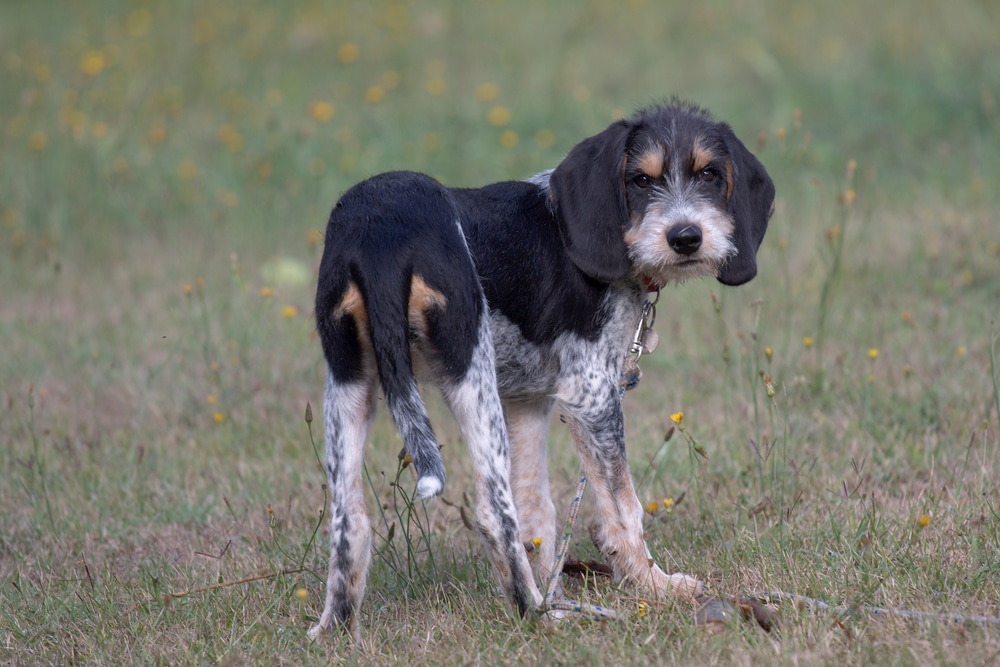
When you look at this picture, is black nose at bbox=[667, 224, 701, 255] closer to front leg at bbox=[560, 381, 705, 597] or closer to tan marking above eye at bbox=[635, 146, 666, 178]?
tan marking above eye at bbox=[635, 146, 666, 178]

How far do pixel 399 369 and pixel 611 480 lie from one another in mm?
977

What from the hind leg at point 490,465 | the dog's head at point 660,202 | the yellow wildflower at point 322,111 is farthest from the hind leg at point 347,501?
the yellow wildflower at point 322,111

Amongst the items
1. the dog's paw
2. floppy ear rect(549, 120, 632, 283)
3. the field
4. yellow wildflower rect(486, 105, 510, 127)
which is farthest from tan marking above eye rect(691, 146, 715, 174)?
yellow wildflower rect(486, 105, 510, 127)

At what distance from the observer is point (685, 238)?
3719 mm

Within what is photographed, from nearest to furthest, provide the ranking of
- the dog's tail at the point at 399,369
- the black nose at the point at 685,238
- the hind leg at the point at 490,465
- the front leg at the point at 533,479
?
1. the dog's tail at the point at 399,369
2. the hind leg at the point at 490,465
3. the black nose at the point at 685,238
4. the front leg at the point at 533,479

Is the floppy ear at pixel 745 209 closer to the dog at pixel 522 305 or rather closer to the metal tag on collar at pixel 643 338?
the dog at pixel 522 305

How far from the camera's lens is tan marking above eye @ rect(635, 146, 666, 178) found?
12.7 ft

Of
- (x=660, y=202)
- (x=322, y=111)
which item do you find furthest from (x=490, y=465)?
(x=322, y=111)

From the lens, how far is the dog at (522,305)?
11.2 ft

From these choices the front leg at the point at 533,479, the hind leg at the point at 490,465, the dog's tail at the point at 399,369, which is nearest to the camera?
the dog's tail at the point at 399,369

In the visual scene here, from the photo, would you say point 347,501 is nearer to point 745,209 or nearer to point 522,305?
point 522,305

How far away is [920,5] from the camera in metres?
13.0

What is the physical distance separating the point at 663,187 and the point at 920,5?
1058cm

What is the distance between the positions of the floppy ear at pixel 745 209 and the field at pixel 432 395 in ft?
2.09
